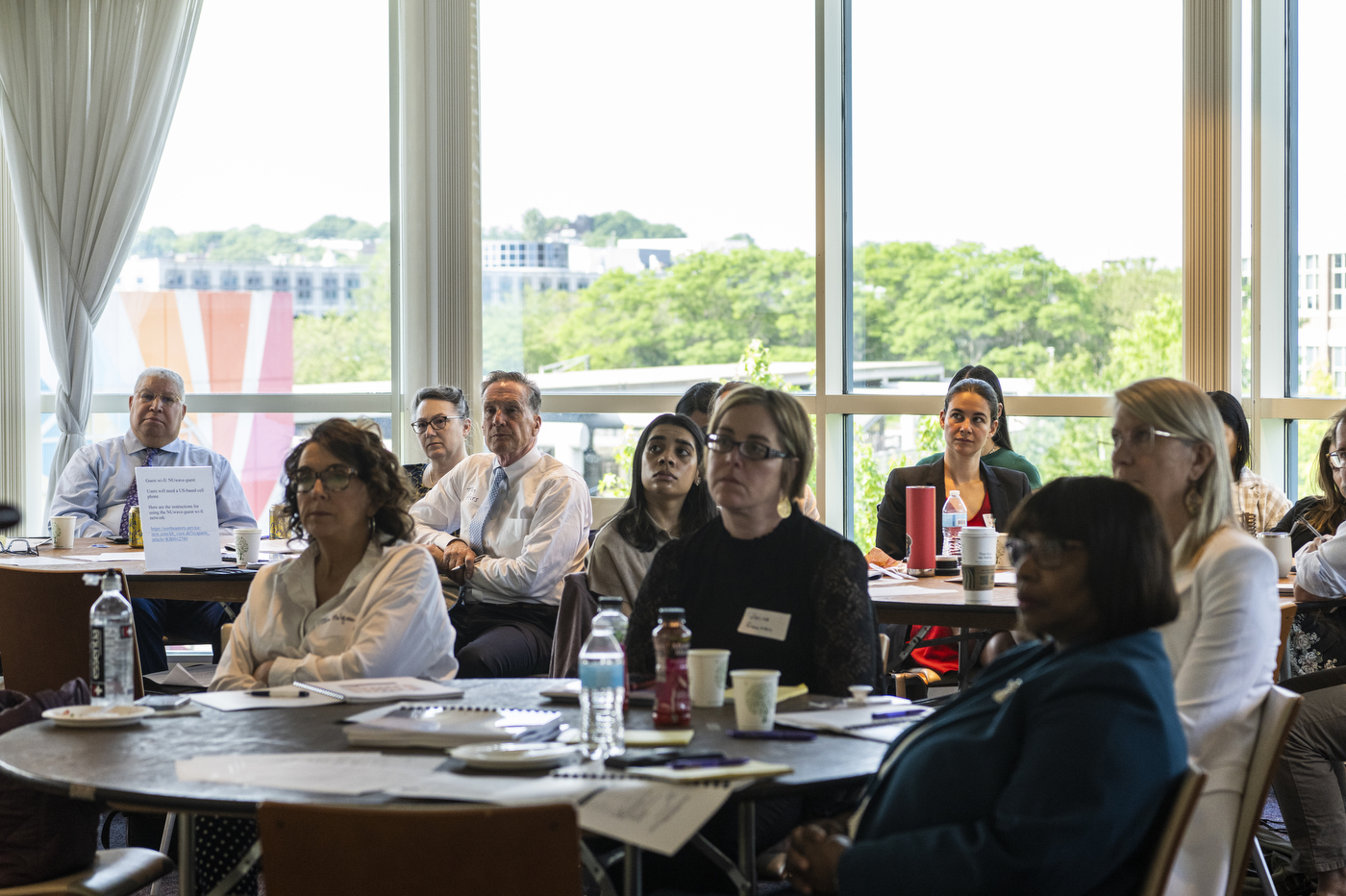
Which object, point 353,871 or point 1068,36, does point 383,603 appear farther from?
point 1068,36

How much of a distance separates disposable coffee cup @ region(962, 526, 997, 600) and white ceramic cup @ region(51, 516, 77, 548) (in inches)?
141

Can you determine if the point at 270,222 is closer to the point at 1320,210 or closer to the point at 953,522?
the point at 953,522

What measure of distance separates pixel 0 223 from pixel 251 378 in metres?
1.74

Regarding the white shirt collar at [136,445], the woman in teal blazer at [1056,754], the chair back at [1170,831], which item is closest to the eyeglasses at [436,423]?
the white shirt collar at [136,445]

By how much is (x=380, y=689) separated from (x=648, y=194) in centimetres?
477

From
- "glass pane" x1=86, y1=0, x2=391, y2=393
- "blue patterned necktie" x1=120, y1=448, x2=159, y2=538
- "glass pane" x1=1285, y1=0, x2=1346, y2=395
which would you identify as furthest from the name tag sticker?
"glass pane" x1=86, y1=0, x2=391, y2=393

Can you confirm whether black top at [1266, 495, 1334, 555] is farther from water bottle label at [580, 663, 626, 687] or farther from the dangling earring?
water bottle label at [580, 663, 626, 687]

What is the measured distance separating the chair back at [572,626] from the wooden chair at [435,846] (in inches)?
73.8

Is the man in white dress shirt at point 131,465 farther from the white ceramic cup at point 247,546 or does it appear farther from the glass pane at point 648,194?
the glass pane at point 648,194

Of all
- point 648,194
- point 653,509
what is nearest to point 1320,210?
point 648,194

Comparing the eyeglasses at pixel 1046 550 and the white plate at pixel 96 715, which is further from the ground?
the eyeglasses at pixel 1046 550

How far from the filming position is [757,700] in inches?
82.9

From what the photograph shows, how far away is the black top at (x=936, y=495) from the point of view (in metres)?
4.73

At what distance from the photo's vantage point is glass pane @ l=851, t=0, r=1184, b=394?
6082 millimetres
